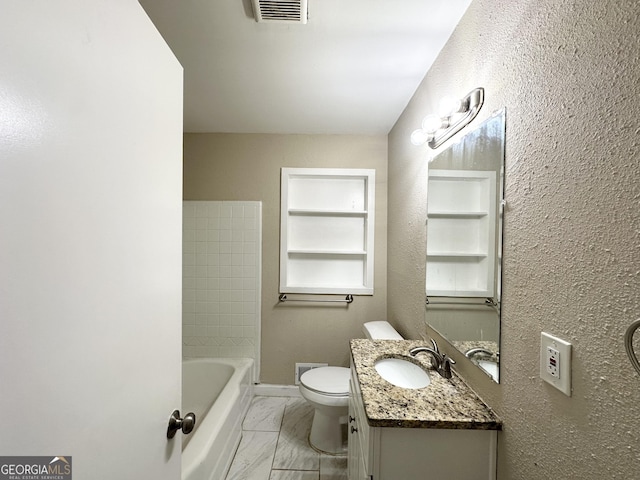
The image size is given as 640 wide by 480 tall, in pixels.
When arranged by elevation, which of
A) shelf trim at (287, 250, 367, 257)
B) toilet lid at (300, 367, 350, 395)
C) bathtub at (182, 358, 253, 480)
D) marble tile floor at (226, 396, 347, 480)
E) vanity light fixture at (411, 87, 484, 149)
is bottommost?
marble tile floor at (226, 396, 347, 480)

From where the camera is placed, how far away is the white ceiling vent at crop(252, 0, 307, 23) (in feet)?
3.83

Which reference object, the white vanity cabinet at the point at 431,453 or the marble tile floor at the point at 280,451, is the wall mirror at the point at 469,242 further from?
the marble tile floor at the point at 280,451

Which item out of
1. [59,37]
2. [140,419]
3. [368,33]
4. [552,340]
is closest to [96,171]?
[59,37]

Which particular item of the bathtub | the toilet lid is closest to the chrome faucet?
the toilet lid

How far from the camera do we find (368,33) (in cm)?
134

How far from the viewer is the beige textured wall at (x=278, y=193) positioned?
2514mm

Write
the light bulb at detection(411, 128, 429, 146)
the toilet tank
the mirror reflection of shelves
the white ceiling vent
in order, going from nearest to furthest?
the mirror reflection of shelves, the white ceiling vent, the light bulb at detection(411, 128, 429, 146), the toilet tank

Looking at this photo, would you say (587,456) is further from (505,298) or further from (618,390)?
(505,298)

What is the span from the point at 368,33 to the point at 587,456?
5.43 ft

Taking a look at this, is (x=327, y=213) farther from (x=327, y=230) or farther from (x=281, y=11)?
(x=281, y=11)

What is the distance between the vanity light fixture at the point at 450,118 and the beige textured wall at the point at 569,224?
2.1 inches

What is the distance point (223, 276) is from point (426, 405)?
77.7 inches

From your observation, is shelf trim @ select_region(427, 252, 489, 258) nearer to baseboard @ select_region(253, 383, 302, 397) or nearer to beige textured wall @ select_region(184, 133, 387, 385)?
beige textured wall @ select_region(184, 133, 387, 385)

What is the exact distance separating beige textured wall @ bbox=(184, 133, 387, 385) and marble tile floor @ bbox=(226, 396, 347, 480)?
31cm
